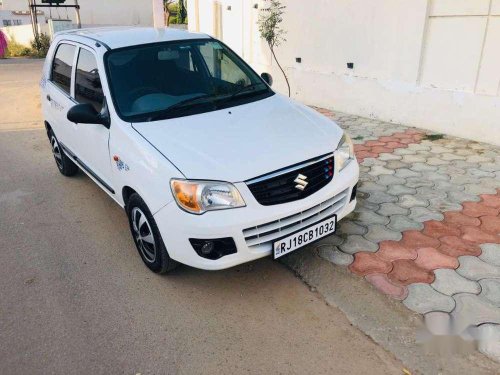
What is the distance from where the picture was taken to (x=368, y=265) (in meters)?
3.36

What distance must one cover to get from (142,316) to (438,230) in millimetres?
2618

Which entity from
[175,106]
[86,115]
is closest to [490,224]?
[175,106]

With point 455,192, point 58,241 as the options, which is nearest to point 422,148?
point 455,192

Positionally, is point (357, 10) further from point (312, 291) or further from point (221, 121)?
point (312, 291)

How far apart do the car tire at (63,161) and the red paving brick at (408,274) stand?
4.03 meters

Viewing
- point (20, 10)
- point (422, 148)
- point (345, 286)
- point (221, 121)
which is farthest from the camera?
point (20, 10)

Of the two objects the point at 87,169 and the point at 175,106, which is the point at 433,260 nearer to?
the point at 175,106

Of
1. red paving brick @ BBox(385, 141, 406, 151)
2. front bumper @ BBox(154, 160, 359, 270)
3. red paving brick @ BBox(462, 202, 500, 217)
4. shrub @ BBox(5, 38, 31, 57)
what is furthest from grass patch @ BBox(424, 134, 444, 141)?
shrub @ BBox(5, 38, 31, 57)

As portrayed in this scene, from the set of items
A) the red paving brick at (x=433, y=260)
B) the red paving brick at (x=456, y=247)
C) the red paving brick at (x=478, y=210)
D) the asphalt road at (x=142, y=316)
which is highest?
the red paving brick at (x=478, y=210)

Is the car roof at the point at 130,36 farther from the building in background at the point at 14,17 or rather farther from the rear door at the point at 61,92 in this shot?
the building in background at the point at 14,17

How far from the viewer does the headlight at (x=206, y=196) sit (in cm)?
277

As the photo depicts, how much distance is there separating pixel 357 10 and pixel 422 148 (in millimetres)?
2914

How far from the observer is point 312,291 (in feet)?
10.4

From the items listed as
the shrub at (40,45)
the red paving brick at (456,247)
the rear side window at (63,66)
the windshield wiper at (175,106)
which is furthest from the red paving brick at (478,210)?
the shrub at (40,45)
